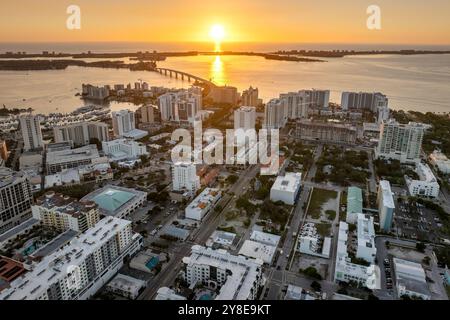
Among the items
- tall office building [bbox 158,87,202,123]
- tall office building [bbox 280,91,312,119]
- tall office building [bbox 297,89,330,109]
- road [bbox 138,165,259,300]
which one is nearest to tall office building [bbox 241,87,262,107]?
tall office building [bbox 280,91,312,119]

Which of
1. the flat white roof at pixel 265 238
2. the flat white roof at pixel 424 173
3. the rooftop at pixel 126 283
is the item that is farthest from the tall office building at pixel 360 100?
the rooftop at pixel 126 283

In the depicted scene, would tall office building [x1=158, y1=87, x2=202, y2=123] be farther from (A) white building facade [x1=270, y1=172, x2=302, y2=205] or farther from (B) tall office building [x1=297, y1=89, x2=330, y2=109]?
(A) white building facade [x1=270, y1=172, x2=302, y2=205]

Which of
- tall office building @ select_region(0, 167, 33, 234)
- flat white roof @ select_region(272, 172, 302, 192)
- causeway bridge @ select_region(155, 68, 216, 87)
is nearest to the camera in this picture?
tall office building @ select_region(0, 167, 33, 234)

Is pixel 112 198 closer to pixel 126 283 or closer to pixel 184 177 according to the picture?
pixel 184 177

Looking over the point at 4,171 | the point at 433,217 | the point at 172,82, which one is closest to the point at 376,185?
the point at 433,217

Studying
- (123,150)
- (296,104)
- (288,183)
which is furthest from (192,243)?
(296,104)

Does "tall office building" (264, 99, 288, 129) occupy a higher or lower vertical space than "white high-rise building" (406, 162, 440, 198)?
higher
